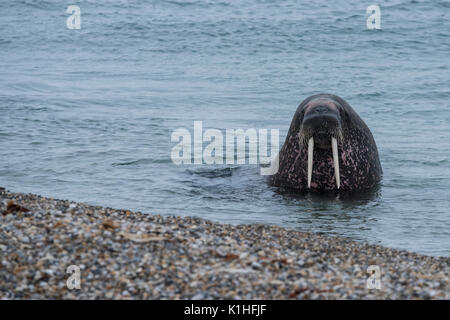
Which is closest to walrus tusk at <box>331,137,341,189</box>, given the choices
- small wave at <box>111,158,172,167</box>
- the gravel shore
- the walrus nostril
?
the walrus nostril

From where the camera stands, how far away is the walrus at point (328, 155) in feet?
31.0

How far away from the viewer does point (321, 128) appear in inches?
364

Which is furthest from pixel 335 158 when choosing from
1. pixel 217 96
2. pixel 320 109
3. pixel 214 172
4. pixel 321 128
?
pixel 217 96

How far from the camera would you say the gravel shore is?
5312mm

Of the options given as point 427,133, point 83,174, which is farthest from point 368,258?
point 427,133

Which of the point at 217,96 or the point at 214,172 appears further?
the point at 217,96

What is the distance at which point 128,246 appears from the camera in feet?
19.5

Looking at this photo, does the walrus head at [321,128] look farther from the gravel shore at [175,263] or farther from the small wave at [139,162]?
the small wave at [139,162]

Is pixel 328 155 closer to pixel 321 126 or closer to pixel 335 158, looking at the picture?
pixel 335 158

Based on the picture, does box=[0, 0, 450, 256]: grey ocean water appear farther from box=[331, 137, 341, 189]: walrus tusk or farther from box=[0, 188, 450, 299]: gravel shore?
box=[0, 188, 450, 299]: gravel shore

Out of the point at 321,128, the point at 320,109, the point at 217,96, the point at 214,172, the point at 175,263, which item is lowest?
the point at 214,172

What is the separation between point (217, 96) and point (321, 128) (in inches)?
343

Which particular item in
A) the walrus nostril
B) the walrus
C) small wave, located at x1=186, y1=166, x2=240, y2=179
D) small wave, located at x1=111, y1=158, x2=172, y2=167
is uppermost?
the walrus nostril

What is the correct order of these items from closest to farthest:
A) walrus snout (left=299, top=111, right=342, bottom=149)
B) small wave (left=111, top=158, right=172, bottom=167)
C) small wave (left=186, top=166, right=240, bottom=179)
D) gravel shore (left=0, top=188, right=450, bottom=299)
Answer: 1. gravel shore (left=0, top=188, right=450, bottom=299)
2. walrus snout (left=299, top=111, right=342, bottom=149)
3. small wave (left=186, top=166, right=240, bottom=179)
4. small wave (left=111, top=158, right=172, bottom=167)
